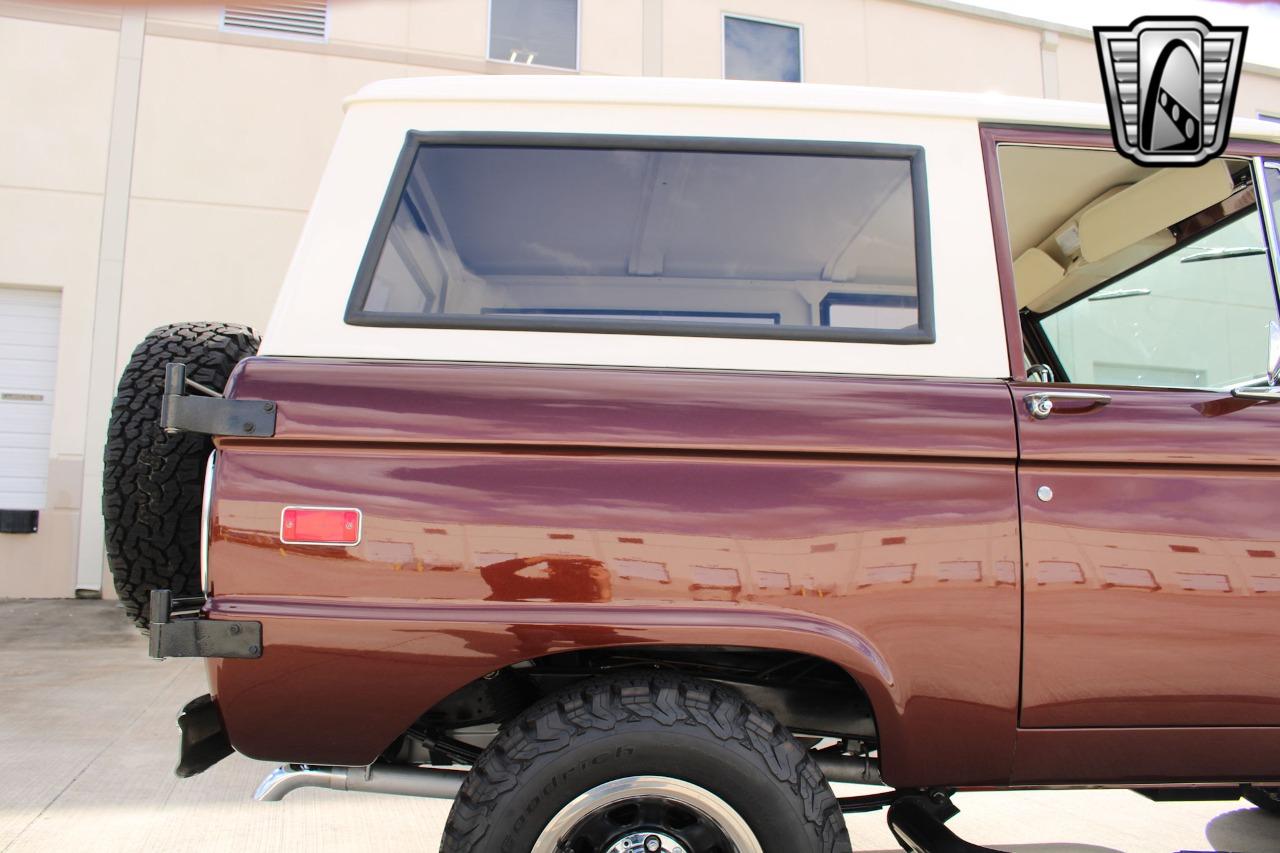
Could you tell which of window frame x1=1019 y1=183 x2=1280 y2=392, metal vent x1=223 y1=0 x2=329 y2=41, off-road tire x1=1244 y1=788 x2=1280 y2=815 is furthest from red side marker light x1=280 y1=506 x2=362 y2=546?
metal vent x1=223 y1=0 x2=329 y2=41

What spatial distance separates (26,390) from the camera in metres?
8.31

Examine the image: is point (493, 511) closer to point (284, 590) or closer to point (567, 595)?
point (567, 595)

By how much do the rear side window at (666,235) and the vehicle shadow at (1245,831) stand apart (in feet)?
7.84

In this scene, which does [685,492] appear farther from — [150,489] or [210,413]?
[150,489]

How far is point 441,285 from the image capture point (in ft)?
6.23

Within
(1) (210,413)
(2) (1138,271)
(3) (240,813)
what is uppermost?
(2) (1138,271)

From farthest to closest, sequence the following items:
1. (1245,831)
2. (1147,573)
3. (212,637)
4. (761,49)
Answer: (761,49) < (1245,831) < (1147,573) < (212,637)

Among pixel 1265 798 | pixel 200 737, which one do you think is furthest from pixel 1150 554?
pixel 200 737

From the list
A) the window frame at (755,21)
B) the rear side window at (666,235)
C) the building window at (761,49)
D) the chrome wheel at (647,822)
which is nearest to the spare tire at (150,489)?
the rear side window at (666,235)

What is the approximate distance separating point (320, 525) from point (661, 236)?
3.17 feet

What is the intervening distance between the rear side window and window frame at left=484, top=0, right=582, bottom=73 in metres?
7.81

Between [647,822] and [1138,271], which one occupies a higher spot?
[1138,271]

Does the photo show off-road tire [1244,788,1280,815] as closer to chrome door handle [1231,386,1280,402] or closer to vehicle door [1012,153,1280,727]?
vehicle door [1012,153,1280,727]

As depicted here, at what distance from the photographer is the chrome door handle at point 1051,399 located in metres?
Result: 1.81
